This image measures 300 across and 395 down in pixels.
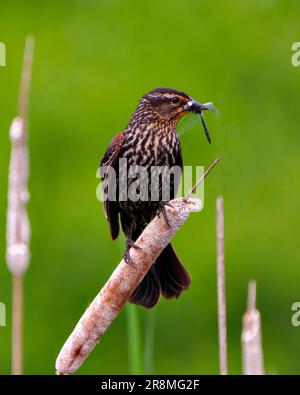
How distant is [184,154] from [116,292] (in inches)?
110

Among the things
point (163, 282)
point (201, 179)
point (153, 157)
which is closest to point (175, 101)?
point (153, 157)

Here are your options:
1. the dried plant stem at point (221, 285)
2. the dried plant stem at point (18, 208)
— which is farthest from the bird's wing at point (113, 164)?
the dried plant stem at point (221, 285)

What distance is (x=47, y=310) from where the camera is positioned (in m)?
5.77

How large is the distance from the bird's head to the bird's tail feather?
0.44 meters

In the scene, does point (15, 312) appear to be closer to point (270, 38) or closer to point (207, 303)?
point (207, 303)

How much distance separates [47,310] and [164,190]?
2.21 metres

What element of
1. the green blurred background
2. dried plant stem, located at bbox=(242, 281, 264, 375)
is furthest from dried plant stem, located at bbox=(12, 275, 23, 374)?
the green blurred background

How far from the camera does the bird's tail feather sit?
361cm

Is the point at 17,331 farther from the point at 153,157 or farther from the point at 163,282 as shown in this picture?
the point at 153,157

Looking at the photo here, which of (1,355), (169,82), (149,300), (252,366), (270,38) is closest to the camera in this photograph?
(252,366)

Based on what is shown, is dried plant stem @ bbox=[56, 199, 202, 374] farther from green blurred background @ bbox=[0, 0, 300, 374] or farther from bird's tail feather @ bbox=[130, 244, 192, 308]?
green blurred background @ bbox=[0, 0, 300, 374]

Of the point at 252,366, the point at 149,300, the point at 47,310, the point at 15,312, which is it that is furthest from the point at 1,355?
the point at 252,366

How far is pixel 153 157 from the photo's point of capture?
3814mm
